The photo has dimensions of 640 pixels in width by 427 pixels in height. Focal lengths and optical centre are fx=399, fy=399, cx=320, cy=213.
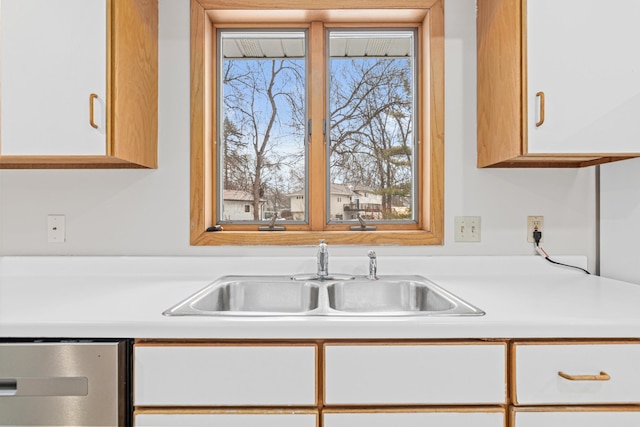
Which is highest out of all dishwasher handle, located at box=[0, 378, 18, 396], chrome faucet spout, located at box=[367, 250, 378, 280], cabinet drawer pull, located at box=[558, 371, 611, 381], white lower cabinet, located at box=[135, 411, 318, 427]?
chrome faucet spout, located at box=[367, 250, 378, 280]

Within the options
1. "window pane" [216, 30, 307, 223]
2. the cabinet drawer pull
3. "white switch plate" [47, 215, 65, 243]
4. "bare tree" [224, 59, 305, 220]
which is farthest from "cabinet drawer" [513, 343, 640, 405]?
"white switch plate" [47, 215, 65, 243]

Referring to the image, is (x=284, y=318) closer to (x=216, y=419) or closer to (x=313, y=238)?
(x=216, y=419)

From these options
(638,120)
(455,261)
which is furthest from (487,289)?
(638,120)

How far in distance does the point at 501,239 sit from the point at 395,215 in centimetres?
45

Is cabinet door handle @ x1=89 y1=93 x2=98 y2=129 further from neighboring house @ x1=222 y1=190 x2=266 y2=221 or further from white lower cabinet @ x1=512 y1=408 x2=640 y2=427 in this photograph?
white lower cabinet @ x1=512 y1=408 x2=640 y2=427

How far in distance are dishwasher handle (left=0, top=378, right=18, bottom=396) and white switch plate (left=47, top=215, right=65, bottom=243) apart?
31.9 inches

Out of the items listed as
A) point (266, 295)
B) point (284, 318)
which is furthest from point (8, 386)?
point (266, 295)

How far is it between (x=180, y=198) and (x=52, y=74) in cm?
60

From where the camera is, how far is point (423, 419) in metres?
0.95

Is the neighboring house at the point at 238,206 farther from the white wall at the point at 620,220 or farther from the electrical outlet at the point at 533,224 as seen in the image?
the white wall at the point at 620,220

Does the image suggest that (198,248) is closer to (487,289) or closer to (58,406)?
(58,406)

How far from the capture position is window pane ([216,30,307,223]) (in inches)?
71.5

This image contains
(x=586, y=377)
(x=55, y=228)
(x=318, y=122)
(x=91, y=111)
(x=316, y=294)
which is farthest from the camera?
(x=318, y=122)

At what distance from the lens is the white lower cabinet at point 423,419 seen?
0.95m
